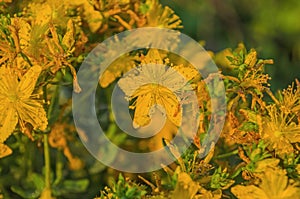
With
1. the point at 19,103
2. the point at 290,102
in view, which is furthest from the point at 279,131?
the point at 19,103

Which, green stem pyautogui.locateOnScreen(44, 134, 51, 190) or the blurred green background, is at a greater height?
the blurred green background

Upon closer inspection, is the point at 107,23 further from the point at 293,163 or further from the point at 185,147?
the point at 293,163

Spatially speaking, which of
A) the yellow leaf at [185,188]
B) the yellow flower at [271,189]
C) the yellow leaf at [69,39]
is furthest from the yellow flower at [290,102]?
the yellow leaf at [69,39]

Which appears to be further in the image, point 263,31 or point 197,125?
point 263,31

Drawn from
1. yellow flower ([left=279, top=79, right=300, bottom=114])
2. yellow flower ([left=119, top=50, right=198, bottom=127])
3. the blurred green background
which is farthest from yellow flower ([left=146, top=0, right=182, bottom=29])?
the blurred green background

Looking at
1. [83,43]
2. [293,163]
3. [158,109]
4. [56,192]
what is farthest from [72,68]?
[293,163]

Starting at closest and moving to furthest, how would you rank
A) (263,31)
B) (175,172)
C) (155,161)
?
1. (175,172)
2. (155,161)
3. (263,31)

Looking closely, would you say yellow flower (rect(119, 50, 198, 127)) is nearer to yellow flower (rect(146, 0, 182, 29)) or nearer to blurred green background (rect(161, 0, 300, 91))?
yellow flower (rect(146, 0, 182, 29))
